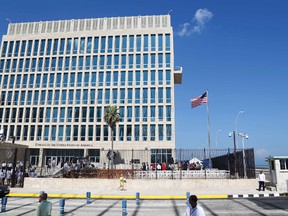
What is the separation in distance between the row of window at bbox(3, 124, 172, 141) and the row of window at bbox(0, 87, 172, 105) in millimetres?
5269

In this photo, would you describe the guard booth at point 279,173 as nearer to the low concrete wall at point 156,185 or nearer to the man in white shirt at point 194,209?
the low concrete wall at point 156,185

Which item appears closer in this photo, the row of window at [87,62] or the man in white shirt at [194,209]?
the man in white shirt at [194,209]

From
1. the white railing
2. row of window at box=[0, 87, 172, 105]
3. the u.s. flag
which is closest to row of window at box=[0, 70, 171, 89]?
row of window at box=[0, 87, 172, 105]

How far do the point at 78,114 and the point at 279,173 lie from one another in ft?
142

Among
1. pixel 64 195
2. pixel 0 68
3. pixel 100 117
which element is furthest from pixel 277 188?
pixel 0 68

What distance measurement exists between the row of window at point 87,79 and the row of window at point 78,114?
5.32m

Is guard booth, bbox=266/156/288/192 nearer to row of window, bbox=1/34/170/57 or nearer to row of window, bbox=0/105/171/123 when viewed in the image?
row of window, bbox=0/105/171/123

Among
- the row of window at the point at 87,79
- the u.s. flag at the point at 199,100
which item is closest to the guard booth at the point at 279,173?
the u.s. flag at the point at 199,100

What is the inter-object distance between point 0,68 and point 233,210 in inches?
2438

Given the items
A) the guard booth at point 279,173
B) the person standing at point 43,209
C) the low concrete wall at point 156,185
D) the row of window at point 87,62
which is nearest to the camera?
the person standing at point 43,209

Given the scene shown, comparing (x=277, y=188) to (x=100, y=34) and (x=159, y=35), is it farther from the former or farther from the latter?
(x=100, y=34)

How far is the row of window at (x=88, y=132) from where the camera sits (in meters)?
52.5

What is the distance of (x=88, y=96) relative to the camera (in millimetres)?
56250

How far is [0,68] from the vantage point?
60.2m
